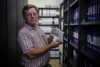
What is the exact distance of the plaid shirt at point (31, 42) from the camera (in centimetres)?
160

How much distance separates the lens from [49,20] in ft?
21.9

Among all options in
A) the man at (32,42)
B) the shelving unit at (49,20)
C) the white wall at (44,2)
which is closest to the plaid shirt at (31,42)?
the man at (32,42)

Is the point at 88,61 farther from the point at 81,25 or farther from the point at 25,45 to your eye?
the point at 25,45

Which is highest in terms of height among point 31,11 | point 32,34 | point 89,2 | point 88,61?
point 89,2

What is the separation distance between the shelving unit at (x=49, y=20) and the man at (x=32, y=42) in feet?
15.9

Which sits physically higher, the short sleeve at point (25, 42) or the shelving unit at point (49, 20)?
the shelving unit at point (49, 20)

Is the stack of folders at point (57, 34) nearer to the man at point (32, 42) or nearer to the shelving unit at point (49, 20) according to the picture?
the man at point (32, 42)

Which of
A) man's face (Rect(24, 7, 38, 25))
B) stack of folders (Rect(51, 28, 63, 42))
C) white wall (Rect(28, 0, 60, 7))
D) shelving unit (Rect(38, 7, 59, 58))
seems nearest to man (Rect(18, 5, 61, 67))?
man's face (Rect(24, 7, 38, 25))

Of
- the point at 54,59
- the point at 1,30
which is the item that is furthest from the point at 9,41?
the point at 54,59

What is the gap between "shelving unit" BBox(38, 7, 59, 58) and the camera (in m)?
6.58

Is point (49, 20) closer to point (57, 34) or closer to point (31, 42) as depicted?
point (57, 34)

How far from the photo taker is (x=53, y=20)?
664cm

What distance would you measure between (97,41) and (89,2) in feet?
1.73

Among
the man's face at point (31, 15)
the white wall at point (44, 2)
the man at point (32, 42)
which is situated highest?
the white wall at point (44, 2)
